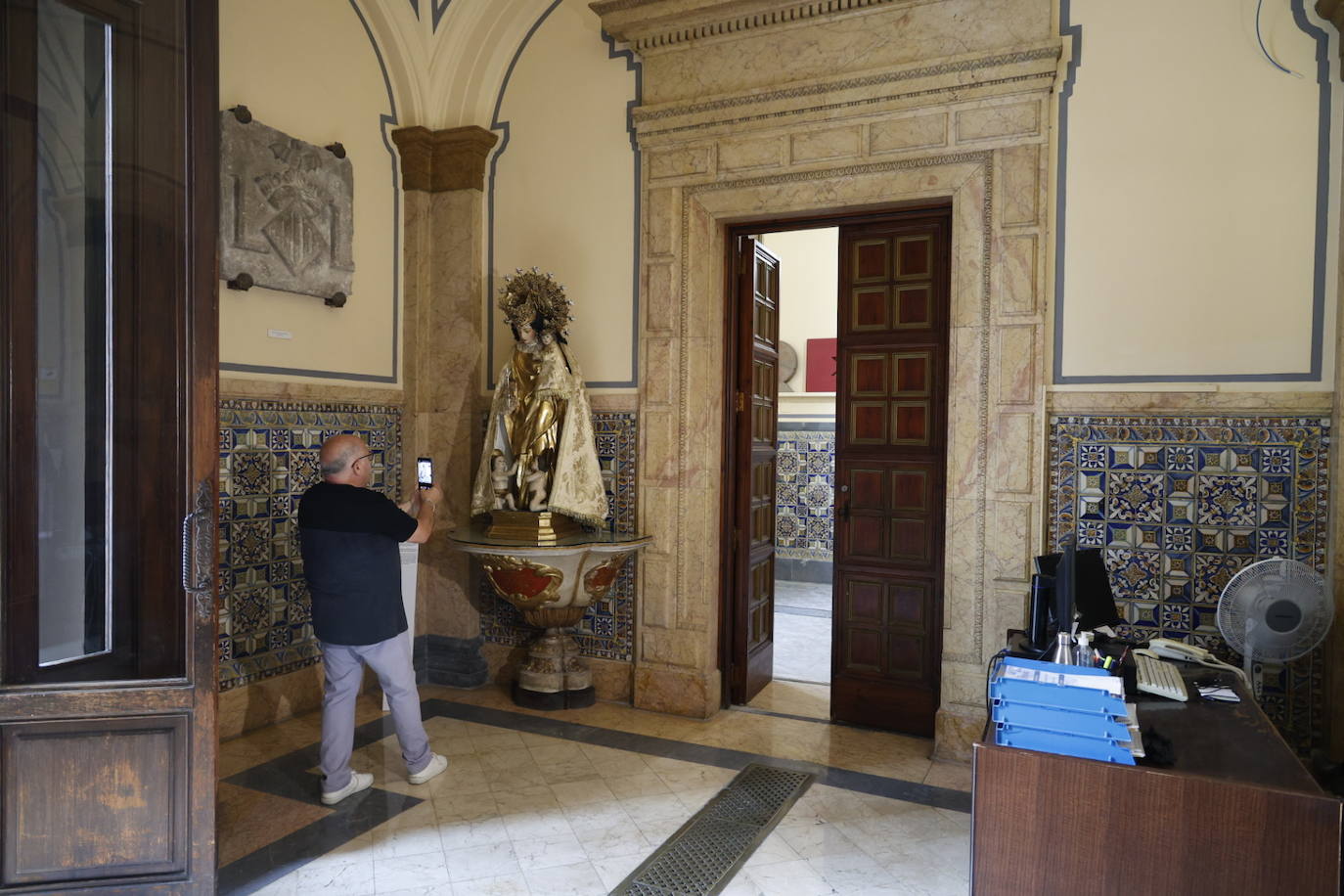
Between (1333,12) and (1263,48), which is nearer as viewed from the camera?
(1333,12)

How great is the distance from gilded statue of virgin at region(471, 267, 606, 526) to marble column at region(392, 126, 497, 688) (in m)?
0.64

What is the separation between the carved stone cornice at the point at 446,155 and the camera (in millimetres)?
5070

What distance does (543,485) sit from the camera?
448 centimetres

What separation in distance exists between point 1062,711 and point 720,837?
160 cm

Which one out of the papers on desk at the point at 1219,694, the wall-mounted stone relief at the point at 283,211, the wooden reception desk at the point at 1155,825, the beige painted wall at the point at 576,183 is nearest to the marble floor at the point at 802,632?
the beige painted wall at the point at 576,183

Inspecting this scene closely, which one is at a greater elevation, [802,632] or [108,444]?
[108,444]

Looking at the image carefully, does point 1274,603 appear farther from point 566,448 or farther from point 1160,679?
point 566,448

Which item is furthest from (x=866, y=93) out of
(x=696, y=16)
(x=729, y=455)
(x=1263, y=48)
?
(x=729, y=455)

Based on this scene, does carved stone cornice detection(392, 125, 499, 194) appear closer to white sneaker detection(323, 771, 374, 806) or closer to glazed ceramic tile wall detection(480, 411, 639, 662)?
glazed ceramic tile wall detection(480, 411, 639, 662)

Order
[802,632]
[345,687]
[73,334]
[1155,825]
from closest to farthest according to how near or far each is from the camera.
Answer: [1155,825] → [73,334] → [345,687] → [802,632]

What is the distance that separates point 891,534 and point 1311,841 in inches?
106

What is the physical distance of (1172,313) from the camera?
12.2ft

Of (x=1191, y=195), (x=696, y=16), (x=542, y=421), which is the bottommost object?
(x=542, y=421)

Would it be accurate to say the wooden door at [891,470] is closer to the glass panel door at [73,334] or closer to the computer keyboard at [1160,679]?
the computer keyboard at [1160,679]
